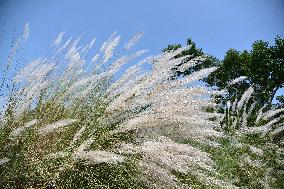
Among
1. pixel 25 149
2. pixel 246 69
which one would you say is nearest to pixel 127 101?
pixel 25 149

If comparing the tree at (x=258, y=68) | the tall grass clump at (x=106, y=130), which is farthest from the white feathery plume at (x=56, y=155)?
the tree at (x=258, y=68)

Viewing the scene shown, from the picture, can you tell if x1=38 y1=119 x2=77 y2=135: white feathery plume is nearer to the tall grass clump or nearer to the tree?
the tall grass clump

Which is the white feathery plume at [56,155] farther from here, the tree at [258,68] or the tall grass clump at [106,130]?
the tree at [258,68]

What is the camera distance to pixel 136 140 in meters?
2.47

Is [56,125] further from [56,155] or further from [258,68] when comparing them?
[258,68]

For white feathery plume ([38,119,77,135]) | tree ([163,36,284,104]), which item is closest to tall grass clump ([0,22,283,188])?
white feathery plume ([38,119,77,135])

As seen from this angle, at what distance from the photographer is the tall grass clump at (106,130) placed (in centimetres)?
215

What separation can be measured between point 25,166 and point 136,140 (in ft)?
1.97

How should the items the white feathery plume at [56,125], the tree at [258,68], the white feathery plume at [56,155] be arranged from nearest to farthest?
1. the white feathery plume at [56,125]
2. the white feathery plume at [56,155]
3. the tree at [258,68]

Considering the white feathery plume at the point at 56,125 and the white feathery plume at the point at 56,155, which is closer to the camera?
the white feathery plume at the point at 56,125

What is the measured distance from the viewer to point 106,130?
243 cm

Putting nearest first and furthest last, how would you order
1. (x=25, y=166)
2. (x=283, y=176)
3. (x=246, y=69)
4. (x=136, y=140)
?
1. (x=25, y=166)
2. (x=136, y=140)
3. (x=283, y=176)
4. (x=246, y=69)

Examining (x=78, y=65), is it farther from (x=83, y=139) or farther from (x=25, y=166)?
(x=25, y=166)

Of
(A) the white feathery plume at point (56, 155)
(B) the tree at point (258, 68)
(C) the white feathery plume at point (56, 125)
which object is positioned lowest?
(A) the white feathery plume at point (56, 155)
